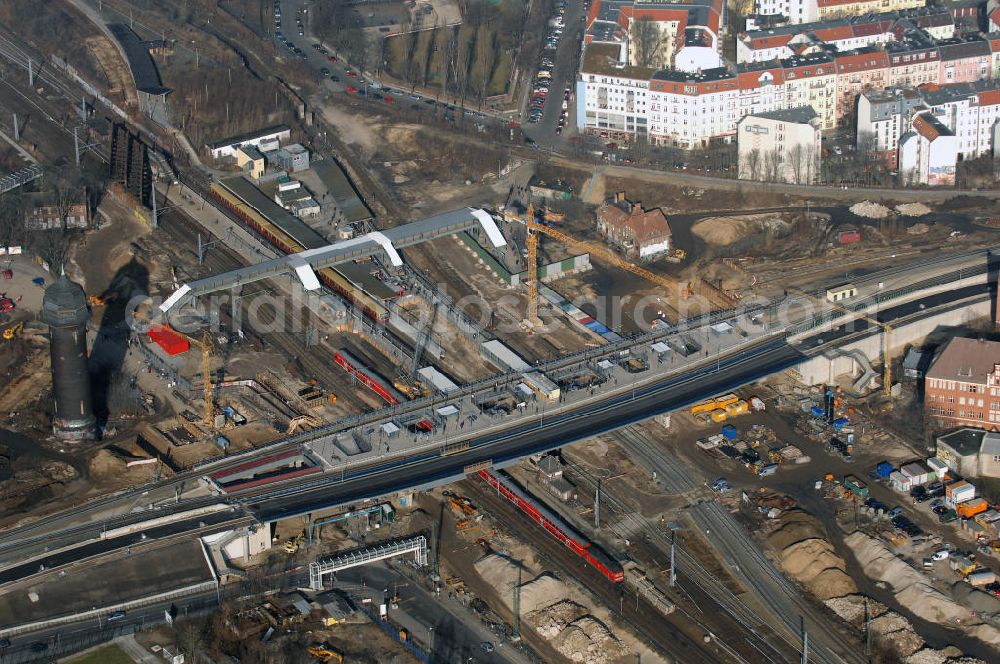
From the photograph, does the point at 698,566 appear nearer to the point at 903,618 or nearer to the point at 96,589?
the point at 903,618

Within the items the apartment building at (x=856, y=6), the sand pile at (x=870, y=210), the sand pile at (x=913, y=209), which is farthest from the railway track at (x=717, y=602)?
the apartment building at (x=856, y=6)

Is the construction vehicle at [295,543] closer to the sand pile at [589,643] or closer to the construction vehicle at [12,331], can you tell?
the sand pile at [589,643]

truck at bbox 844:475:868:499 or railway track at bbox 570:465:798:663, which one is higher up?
truck at bbox 844:475:868:499

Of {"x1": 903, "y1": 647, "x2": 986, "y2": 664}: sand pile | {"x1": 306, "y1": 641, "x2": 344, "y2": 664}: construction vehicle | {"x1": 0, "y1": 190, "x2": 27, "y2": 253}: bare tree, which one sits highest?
{"x1": 0, "y1": 190, "x2": 27, "y2": 253}: bare tree

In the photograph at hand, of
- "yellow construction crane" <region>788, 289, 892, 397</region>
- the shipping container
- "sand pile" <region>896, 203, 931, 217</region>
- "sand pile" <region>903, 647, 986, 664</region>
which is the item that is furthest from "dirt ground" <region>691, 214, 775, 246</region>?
"sand pile" <region>903, 647, 986, 664</region>

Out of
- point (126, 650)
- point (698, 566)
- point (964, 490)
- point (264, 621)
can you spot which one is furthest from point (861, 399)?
point (126, 650)

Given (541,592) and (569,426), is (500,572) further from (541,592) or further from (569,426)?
(569,426)

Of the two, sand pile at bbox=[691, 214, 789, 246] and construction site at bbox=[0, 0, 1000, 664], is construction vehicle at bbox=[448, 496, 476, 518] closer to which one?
construction site at bbox=[0, 0, 1000, 664]
